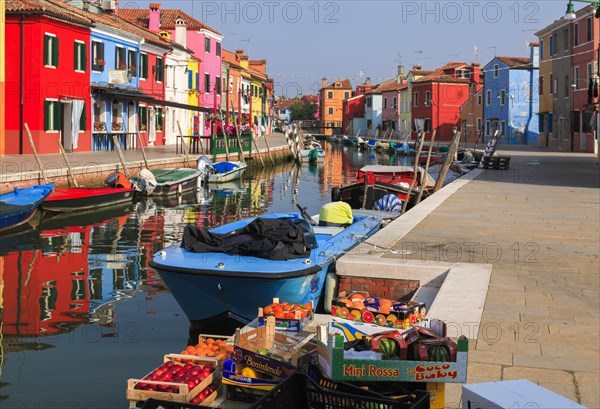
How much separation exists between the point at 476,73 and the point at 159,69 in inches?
1306

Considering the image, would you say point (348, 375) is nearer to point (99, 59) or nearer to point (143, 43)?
point (99, 59)

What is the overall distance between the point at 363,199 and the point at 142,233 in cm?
527

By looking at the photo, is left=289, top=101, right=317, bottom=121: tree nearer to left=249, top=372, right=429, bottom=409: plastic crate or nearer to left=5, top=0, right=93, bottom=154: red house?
left=5, top=0, right=93, bottom=154: red house

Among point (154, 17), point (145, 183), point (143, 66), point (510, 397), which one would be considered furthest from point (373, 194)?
point (154, 17)

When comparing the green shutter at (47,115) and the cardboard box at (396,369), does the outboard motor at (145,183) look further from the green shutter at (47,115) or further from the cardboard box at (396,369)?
the cardboard box at (396,369)

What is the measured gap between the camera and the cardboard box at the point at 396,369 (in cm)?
496

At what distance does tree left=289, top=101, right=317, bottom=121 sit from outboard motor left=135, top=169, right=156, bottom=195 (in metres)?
121

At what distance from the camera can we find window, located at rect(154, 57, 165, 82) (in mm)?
45375

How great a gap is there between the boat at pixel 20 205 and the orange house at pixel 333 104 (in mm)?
99235

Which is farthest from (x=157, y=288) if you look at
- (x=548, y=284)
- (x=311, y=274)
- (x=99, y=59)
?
(x=99, y=59)

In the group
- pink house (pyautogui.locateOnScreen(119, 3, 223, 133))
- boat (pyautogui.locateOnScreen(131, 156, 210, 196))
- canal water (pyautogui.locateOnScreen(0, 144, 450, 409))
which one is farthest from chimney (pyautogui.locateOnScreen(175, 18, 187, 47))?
canal water (pyautogui.locateOnScreen(0, 144, 450, 409))

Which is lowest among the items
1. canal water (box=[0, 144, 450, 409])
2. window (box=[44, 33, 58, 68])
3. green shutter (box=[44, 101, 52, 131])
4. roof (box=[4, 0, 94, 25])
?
canal water (box=[0, 144, 450, 409])

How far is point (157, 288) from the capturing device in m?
12.8

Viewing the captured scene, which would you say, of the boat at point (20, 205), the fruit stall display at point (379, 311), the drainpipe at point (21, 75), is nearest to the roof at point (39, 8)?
the drainpipe at point (21, 75)
